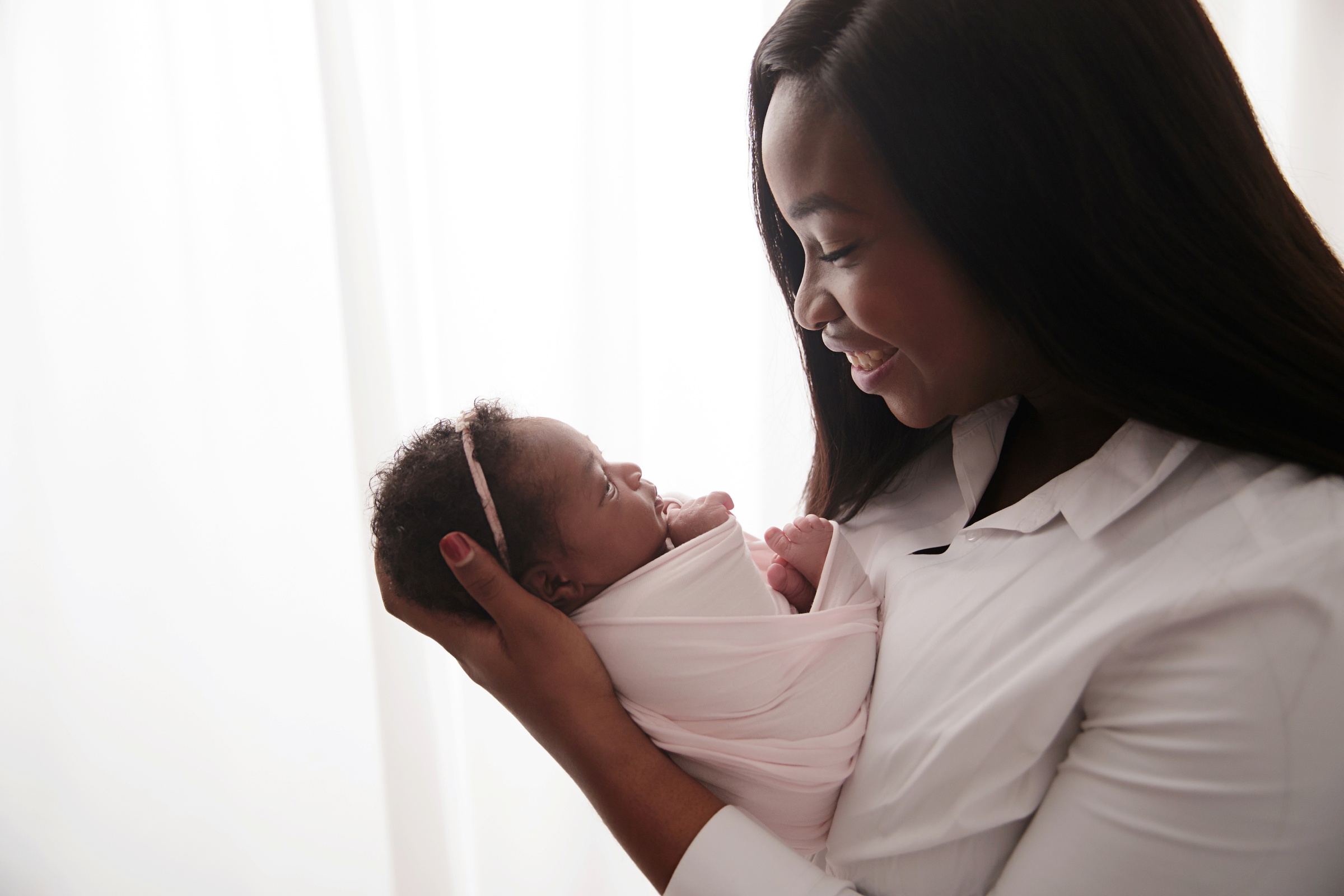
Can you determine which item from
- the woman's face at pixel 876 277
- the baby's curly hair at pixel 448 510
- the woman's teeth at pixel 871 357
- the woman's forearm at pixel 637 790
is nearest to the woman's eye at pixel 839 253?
the woman's face at pixel 876 277

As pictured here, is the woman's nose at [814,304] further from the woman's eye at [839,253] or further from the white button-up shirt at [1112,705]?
the white button-up shirt at [1112,705]

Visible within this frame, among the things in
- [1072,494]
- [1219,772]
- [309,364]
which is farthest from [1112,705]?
[309,364]

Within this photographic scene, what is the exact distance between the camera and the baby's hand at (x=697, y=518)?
1166mm

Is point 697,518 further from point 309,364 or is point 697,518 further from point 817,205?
point 309,364

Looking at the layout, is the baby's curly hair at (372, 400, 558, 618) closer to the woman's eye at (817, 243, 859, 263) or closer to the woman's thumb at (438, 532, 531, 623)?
the woman's thumb at (438, 532, 531, 623)

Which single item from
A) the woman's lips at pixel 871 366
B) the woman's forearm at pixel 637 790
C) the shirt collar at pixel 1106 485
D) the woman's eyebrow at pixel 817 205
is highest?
the woman's eyebrow at pixel 817 205

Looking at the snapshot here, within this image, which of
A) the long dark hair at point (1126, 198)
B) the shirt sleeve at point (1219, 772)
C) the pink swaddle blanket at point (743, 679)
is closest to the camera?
the shirt sleeve at point (1219, 772)

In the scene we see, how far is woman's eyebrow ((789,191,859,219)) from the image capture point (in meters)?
0.87

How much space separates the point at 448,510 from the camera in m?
1.02

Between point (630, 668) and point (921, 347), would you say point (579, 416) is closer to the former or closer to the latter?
point (630, 668)

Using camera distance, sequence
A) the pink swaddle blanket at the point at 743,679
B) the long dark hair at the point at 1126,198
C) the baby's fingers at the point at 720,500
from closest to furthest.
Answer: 1. the long dark hair at the point at 1126,198
2. the pink swaddle blanket at the point at 743,679
3. the baby's fingers at the point at 720,500

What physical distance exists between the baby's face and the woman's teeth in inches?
14.6

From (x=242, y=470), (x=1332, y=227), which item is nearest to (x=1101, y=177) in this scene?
(x=242, y=470)

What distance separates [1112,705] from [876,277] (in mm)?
507
